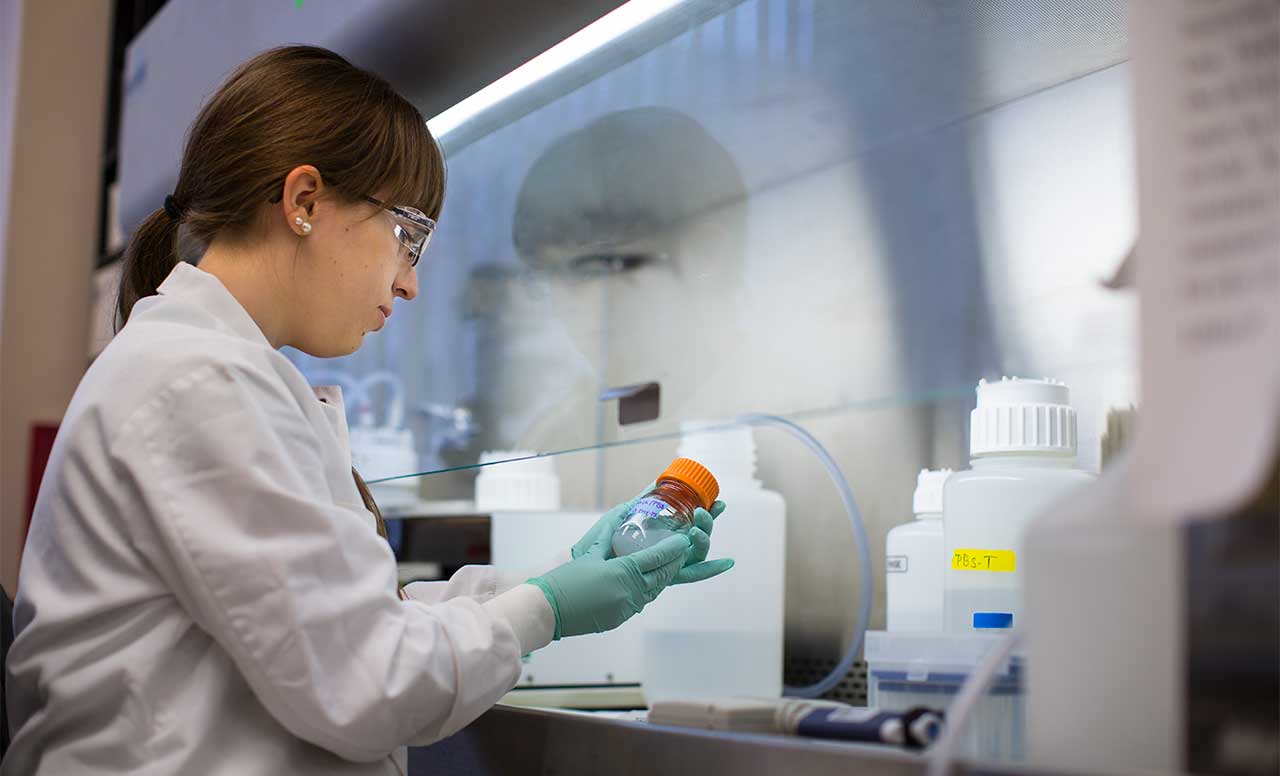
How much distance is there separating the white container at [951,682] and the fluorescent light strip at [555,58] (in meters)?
0.71

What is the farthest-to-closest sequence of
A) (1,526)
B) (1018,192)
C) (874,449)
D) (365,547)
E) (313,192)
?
(1,526) < (874,449) < (1018,192) < (313,192) < (365,547)

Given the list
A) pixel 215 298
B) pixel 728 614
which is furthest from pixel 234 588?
pixel 728 614

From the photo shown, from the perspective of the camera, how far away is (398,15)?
4.26 feet

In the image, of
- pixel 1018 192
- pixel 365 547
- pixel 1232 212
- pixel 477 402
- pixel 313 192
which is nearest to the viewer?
pixel 1232 212

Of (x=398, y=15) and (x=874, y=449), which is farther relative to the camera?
(x=874, y=449)

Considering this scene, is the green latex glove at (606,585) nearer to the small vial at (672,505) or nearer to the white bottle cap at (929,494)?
the small vial at (672,505)

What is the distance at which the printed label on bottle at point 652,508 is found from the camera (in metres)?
1.07

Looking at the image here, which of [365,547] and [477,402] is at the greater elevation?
[477,402]

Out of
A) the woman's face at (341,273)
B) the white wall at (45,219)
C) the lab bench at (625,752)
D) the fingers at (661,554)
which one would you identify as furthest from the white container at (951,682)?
the white wall at (45,219)

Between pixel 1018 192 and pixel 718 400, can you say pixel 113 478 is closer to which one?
pixel 718 400

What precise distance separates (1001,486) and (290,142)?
0.68 metres

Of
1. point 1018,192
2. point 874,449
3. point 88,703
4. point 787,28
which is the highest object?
point 787,28

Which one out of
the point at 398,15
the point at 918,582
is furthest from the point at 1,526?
Result: the point at 918,582

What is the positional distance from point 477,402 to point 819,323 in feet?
1.89
